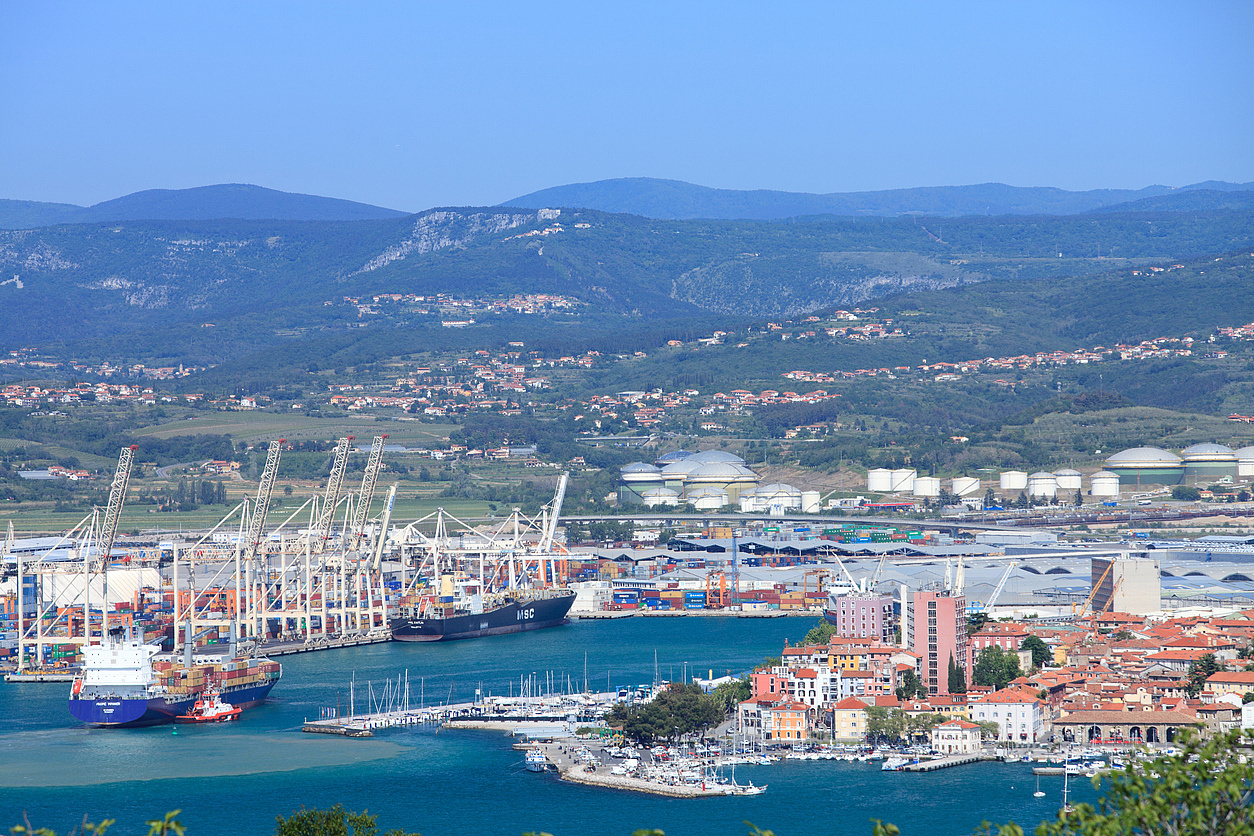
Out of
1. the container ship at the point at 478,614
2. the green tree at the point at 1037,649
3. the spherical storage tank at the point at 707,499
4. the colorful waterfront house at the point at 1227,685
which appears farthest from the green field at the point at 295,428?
the colorful waterfront house at the point at 1227,685

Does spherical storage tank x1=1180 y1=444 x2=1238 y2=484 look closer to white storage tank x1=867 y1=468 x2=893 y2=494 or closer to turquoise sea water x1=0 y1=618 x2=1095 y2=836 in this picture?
white storage tank x1=867 y1=468 x2=893 y2=494

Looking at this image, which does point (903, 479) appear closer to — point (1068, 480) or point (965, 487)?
point (965, 487)

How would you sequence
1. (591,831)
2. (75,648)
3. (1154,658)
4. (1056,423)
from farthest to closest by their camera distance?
(1056,423) → (75,648) → (1154,658) → (591,831)

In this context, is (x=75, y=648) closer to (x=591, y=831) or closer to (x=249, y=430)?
(x=591, y=831)

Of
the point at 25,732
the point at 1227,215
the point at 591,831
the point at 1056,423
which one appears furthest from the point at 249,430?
the point at 1227,215

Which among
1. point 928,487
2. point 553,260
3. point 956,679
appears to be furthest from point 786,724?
point 553,260
